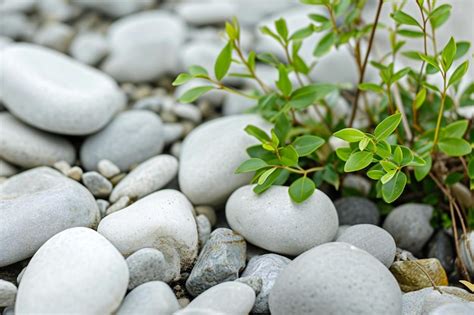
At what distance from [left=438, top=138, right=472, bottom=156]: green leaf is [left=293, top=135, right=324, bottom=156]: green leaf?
286 mm

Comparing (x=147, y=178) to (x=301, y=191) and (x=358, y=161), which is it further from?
(x=358, y=161)

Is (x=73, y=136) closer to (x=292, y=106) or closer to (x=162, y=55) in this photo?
(x=162, y=55)

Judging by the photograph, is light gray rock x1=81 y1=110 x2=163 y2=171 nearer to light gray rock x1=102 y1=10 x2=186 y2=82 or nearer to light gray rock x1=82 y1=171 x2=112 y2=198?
light gray rock x1=82 y1=171 x2=112 y2=198

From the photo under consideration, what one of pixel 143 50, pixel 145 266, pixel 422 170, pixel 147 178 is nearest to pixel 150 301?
pixel 145 266

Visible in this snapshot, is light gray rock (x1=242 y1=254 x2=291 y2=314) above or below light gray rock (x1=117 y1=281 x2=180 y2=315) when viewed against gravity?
below

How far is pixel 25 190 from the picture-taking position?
1.47 metres

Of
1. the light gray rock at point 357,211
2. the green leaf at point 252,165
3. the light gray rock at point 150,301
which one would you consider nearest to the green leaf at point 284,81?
the green leaf at point 252,165

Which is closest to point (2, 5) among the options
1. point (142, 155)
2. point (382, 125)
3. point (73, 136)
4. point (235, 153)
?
point (73, 136)

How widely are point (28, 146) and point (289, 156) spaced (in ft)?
2.67

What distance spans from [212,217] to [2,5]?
1612 millimetres

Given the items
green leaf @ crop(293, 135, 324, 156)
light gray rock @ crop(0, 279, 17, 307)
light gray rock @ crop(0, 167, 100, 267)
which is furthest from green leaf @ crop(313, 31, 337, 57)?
light gray rock @ crop(0, 279, 17, 307)

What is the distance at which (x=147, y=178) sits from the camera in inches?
60.5

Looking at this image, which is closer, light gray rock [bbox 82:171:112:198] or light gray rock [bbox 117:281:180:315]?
light gray rock [bbox 117:281:180:315]

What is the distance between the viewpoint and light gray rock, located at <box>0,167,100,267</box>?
4.09 ft
